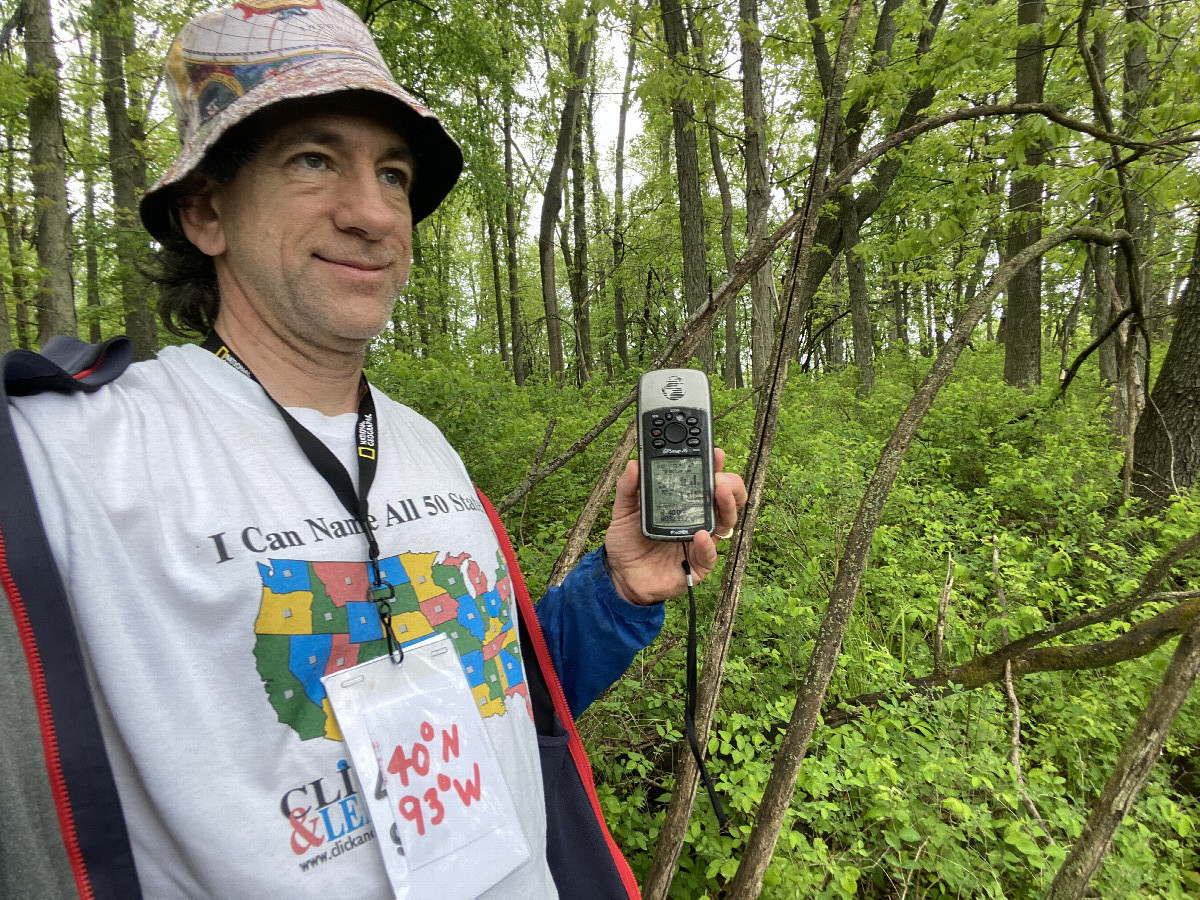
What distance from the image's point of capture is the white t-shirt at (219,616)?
760 mm

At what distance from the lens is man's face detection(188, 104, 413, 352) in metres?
1.10

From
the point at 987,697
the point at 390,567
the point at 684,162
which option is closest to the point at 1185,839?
the point at 987,697

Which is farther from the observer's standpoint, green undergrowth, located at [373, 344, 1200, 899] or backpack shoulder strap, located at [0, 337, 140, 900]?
green undergrowth, located at [373, 344, 1200, 899]

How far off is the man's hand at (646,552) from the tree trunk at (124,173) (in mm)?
Answer: 4960

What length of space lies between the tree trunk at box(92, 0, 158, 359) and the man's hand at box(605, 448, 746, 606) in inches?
195

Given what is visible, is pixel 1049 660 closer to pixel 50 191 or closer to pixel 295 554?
pixel 295 554

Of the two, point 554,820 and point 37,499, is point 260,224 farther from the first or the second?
point 554,820

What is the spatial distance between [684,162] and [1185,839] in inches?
299

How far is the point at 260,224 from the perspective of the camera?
1101 millimetres

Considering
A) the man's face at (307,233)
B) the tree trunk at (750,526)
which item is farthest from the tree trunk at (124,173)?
the tree trunk at (750,526)

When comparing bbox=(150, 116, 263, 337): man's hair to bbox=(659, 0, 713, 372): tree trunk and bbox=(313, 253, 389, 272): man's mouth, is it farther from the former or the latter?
bbox=(659, 0, 713, 372): tree trunk

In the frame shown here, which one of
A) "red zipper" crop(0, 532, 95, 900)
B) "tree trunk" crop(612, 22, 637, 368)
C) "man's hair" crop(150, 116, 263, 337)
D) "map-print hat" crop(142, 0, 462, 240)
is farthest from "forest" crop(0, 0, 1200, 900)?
"tree trunk" crop(612, 22, 637, 368)

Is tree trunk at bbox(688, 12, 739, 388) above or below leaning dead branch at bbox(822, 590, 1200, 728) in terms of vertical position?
above

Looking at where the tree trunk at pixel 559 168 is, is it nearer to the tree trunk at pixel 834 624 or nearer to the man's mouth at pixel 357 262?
the tree trunk at pixel 834 624
